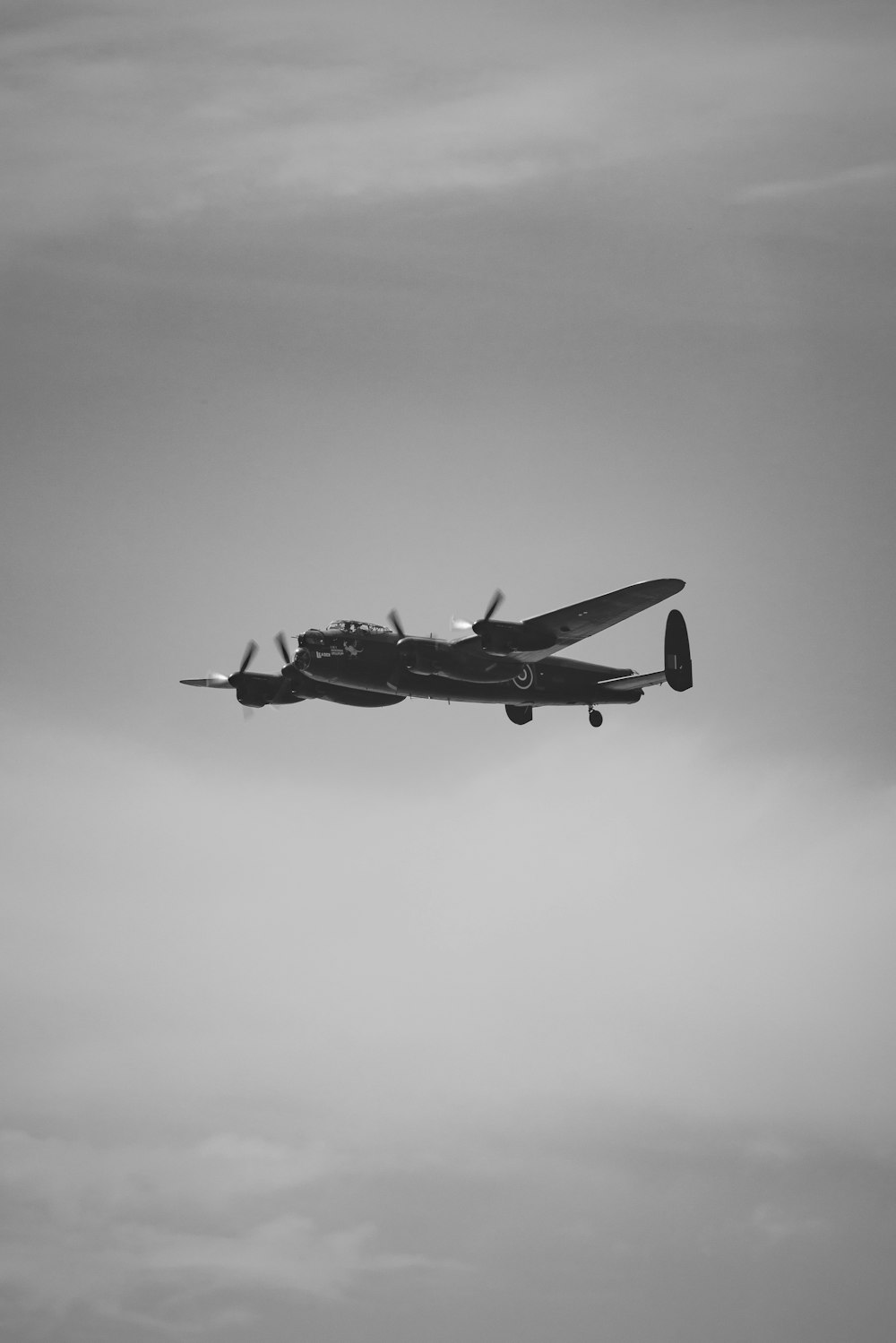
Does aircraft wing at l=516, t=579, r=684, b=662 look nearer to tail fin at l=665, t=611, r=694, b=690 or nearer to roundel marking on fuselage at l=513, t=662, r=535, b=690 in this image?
roundel marking on fuselage at l=513, t=662, r=535, b=690

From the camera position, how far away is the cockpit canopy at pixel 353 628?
75.6 meters

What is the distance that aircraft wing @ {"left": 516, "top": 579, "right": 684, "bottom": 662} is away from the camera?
7350cm

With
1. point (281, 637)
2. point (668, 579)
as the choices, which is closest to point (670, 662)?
point (668, 579)

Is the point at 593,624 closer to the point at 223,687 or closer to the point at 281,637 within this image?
the point at 281,637

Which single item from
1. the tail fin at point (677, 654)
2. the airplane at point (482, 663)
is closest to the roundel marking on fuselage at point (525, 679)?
the airplane at point (482, 663)

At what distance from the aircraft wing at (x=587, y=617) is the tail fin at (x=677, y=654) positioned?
319 inches

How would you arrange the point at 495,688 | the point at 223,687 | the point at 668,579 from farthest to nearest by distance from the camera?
the point at 223,687, the point at 495,688, the point at 668,579

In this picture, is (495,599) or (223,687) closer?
(495,599)

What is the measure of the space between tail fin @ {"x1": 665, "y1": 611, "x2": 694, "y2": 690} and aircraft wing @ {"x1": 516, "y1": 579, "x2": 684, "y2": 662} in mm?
8113

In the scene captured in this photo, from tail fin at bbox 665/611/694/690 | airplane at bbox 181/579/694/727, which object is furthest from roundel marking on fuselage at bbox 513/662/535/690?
tail fin at bbox 665/611/694/690

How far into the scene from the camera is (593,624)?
2985 inches

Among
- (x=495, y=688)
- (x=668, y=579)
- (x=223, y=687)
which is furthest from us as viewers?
(x=223, y=687)

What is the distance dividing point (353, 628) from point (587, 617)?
1038 centimetres

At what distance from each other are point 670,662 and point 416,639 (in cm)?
1452
